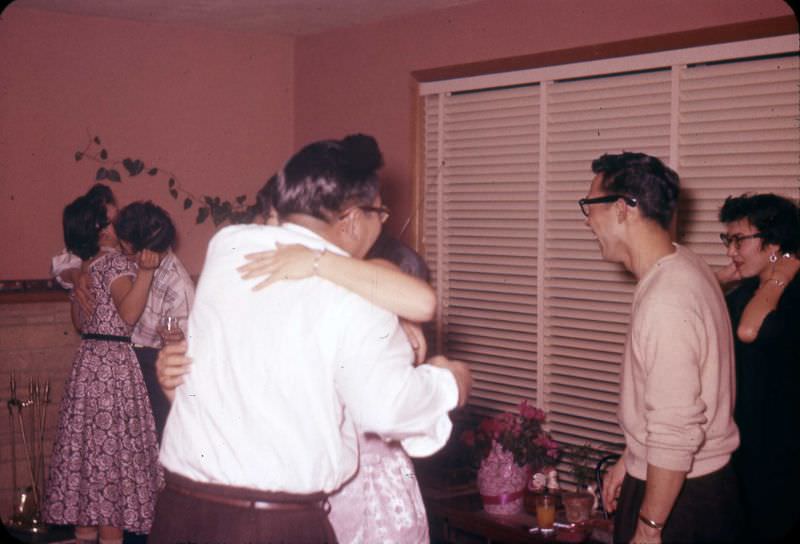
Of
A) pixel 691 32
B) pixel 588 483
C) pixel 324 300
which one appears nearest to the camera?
pixel 324 300

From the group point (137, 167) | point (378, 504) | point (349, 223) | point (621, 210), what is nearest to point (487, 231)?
point (137, 167)

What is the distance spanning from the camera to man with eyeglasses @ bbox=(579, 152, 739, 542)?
214 centimetres

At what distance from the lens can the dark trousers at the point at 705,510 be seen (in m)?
2.24

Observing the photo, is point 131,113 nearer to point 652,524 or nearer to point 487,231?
point 487,231

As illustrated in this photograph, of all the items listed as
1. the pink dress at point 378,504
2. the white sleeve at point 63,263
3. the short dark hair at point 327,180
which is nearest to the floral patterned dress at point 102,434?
the white sleeve at point 63,263

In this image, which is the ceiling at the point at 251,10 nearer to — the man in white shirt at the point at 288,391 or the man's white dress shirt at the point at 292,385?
the man in white shirt at the point at 288,391

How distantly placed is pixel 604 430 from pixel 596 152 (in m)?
1.20

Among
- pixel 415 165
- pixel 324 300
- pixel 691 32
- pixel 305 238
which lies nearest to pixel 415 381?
pixel 324 300

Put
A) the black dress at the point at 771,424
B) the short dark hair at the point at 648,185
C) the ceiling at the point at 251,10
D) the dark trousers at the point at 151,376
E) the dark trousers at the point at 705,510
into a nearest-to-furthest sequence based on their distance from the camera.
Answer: the dark trousers at the point at 705,510
the short dark hair at the point at 648,185
the black dress at the point at 771,424
the dark trousers at the point at 151,376
the ceiling at the point at 251,10

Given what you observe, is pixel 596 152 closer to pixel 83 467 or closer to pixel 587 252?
pixel 587 252

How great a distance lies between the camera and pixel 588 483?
3.83m

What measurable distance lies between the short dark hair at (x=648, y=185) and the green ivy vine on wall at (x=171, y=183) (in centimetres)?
263

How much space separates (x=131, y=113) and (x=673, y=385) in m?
3.68

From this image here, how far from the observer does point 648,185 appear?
2.36 meters
